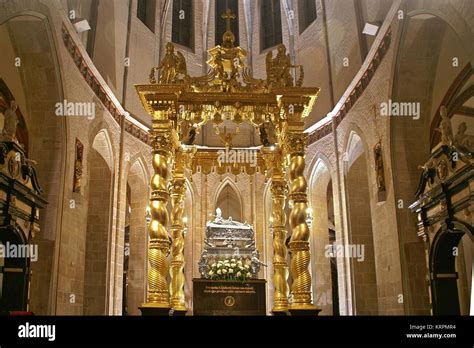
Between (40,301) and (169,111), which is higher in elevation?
(169,111)

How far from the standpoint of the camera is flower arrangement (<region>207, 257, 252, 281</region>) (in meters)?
9.59

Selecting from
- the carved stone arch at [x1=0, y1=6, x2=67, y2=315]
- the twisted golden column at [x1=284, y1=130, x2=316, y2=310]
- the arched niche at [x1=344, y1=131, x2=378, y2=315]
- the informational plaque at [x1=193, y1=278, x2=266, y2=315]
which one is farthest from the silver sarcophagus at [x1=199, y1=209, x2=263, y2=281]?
the arched niche at [x1=344, y1=131, x2=378, y2=315]

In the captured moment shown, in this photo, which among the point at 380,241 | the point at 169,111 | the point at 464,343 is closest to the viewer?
the point at 464,343

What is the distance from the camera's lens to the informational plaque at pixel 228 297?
355 inches

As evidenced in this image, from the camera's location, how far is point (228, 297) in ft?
29.9

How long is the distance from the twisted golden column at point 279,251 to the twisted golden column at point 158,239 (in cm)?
299

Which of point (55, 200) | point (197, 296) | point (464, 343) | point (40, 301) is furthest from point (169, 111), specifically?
point (464, 343)

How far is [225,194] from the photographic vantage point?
20.8m

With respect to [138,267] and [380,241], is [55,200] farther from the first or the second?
[380,241]

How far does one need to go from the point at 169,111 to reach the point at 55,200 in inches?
158

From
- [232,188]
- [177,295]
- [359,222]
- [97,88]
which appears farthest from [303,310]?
[232,188]

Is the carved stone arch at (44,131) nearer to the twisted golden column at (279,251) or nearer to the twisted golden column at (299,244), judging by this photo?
the twisted golden column at (279,251)

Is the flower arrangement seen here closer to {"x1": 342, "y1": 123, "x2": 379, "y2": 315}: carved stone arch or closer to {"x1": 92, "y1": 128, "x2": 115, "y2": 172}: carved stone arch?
{"x1": 342, "y1": 123, "x2": 379, "y2": 315}: carved stone arch

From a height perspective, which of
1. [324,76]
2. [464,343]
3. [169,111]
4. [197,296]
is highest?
[324,76]
